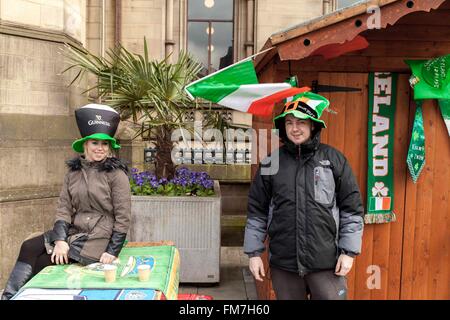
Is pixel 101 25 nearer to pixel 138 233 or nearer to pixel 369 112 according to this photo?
pixel 138 233

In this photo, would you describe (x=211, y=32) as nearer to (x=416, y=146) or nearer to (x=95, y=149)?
(x=416, y=146)

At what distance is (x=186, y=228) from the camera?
4992mm

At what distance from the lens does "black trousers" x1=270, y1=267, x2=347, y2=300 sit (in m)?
2.74

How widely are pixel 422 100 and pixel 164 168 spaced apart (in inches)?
131

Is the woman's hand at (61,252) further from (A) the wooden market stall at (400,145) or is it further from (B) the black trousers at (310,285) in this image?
(A) the wooden market stall at (400,145)

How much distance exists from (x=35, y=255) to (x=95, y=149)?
0.96 meters

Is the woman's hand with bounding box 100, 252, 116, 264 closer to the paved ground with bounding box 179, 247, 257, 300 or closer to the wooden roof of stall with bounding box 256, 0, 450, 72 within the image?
the paved ground with bounding box 179, 247, 257, 300

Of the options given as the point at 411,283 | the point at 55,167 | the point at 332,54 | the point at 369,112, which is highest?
the point at 332,54

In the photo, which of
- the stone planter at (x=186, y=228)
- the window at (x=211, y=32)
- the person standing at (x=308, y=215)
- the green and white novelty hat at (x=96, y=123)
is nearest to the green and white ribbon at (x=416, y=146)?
the person standing at (x=308, y=215)

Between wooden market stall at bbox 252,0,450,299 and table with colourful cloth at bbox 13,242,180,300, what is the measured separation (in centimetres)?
120

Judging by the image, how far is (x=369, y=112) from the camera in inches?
152

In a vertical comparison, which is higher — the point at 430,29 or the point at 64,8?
the point at 64,8

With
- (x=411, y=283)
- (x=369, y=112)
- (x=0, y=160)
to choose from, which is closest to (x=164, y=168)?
(x=0, y=160)

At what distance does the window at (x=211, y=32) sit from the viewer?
1068 cm
